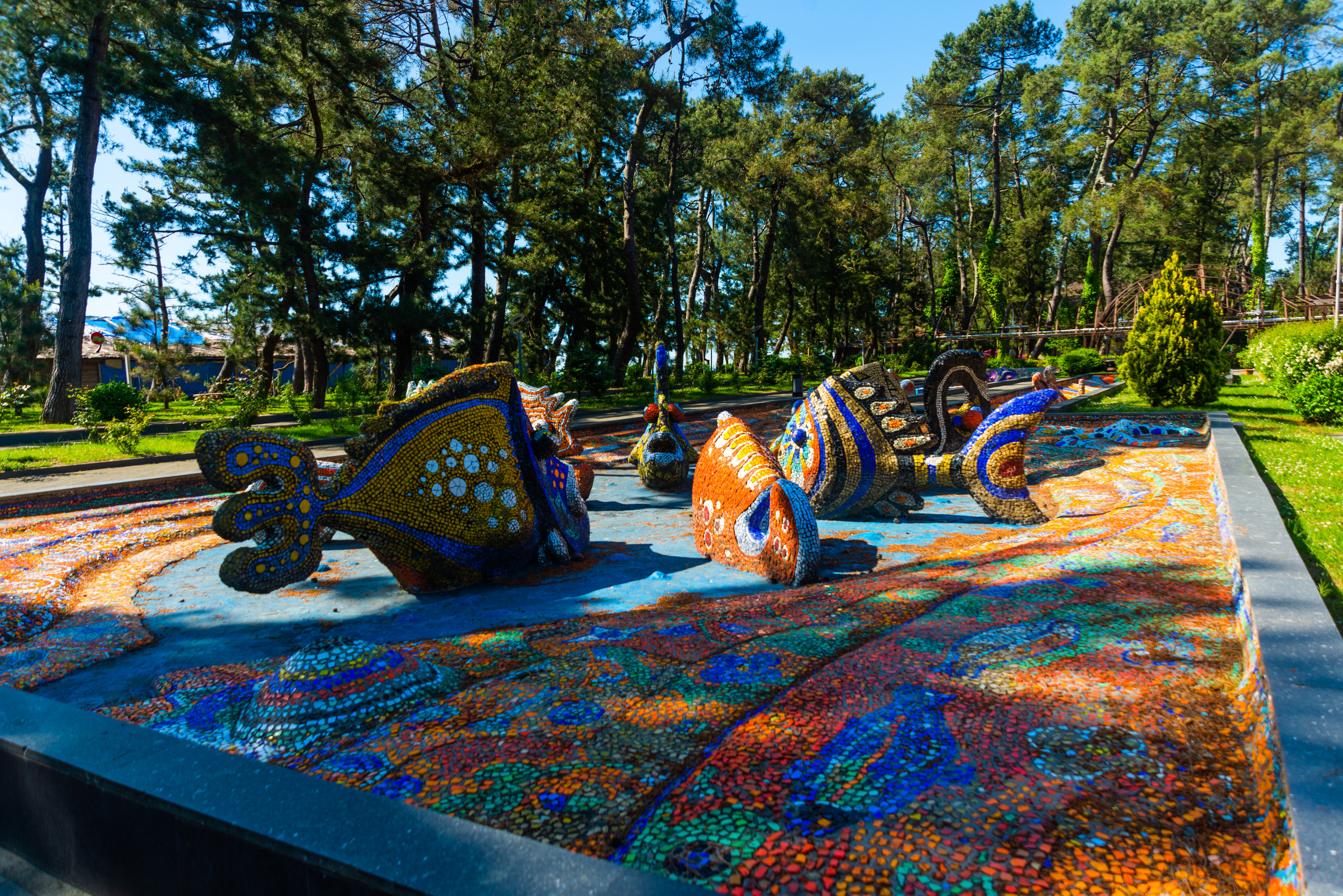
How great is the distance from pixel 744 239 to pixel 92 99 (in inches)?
1250

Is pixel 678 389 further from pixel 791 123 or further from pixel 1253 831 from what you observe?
pixel 1253 831

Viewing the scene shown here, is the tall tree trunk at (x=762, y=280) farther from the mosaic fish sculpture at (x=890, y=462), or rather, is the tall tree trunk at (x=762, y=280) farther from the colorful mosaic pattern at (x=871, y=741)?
the colorful mosaic pattern at (x=871, y=741)

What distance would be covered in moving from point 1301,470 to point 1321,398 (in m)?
4.53

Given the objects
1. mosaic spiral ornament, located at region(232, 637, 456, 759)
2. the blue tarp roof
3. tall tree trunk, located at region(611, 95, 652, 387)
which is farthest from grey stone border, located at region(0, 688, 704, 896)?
the blue tarp roof

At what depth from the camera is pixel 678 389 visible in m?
24.8

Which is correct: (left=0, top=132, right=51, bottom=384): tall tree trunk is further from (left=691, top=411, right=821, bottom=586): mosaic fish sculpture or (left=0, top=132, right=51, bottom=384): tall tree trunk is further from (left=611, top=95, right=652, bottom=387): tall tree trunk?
(left=691, top=411, right=821, bottom=586): mosaic fish sculpture

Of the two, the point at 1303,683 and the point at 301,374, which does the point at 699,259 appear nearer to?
the point at 301,374

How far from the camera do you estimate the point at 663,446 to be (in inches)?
376

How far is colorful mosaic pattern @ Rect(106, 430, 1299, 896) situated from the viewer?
187 cm

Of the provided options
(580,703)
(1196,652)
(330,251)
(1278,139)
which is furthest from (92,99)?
(1278,139)

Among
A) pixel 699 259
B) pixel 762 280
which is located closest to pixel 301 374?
pixel 699 259

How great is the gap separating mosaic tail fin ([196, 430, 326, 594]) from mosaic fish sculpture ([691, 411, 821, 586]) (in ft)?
9.56

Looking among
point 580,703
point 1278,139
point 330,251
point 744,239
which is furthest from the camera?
point 744,239

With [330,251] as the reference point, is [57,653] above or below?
below
